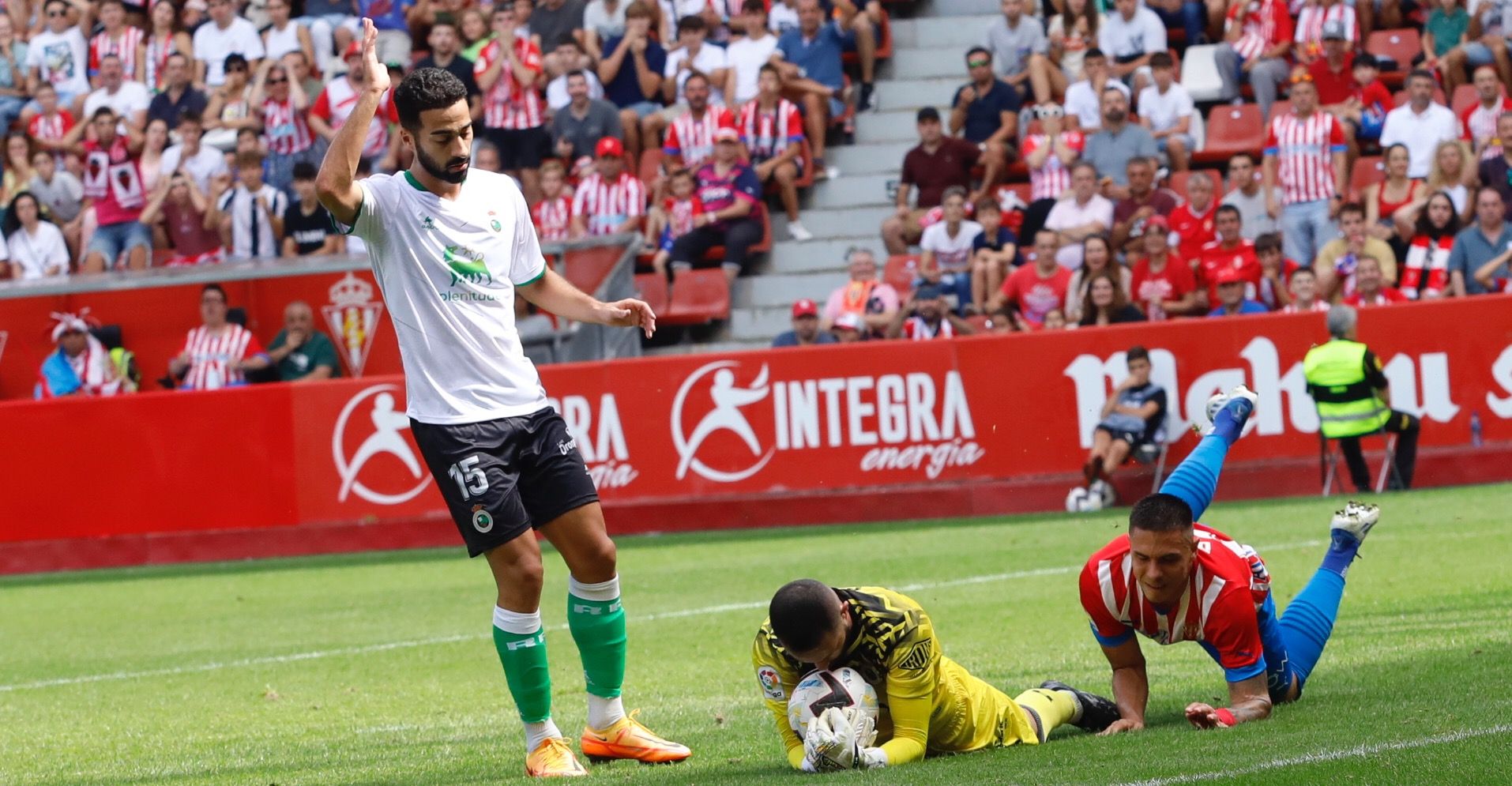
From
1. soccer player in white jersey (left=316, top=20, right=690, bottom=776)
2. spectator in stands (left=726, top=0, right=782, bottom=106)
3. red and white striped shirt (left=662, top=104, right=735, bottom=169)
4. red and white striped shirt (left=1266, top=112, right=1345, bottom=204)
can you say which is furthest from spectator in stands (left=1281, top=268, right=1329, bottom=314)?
soccer player in white jersey (left=316, top=20, right=690, bottom=776)

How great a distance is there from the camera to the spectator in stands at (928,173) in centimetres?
2098

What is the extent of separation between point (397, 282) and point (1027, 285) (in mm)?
12980

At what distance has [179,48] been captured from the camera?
81.9 ft

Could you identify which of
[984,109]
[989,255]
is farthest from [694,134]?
[989,255]

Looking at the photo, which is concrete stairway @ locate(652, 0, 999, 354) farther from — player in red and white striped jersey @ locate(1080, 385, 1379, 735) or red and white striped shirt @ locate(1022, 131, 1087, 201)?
player in red and white striped jersey @ locate(1080, 385, 1379, 735)

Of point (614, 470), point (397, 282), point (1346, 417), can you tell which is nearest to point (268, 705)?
point (397, 282)

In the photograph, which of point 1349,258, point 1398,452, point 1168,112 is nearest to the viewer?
point 1398,452

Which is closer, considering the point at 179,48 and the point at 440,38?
the point at 440,38

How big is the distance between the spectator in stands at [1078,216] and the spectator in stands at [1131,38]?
6.77 feet

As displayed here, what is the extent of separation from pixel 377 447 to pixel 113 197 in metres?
7.41

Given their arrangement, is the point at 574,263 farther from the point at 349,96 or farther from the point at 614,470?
the point at 349,96

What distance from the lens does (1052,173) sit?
20359 millimetres

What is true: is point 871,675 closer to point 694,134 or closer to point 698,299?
point 698,299

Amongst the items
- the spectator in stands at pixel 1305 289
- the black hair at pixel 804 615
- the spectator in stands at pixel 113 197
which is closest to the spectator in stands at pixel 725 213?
the spectator in stands at pixel 1305 289
